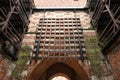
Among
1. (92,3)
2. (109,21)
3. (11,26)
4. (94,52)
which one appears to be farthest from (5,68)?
(92,3)

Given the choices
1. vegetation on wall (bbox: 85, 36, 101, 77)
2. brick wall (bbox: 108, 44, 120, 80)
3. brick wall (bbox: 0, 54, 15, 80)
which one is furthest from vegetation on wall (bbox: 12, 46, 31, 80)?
brick wall (bbox: 108, 44, 120, 80)

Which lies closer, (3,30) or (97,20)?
(3,30)

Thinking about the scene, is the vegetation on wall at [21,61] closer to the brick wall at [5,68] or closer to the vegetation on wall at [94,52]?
the brick wall at [5,68]

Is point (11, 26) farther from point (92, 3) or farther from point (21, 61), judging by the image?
point (92, 3)

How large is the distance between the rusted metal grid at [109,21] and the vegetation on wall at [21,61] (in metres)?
2.38

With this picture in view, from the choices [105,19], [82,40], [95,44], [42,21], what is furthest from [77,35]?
[42,21]

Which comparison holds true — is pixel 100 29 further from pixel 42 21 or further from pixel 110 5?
pixel 42 21

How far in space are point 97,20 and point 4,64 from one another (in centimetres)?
335

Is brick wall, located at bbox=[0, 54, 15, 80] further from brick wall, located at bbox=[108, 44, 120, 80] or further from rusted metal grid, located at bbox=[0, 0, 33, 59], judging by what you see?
brick wall, located at bbox=[108, 44, 120, 80]

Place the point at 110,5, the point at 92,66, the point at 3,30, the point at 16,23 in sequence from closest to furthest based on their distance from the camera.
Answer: the point at 3,30 < the point at 92,66 < the point at 110,5 < the point at 16,23

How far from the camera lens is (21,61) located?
4.13 m

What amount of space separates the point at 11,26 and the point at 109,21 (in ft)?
9.76


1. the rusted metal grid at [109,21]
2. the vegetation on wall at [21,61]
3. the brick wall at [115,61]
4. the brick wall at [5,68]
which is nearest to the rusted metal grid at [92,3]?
the rusted metal grid at [109,21]

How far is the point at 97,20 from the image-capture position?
4840mm
